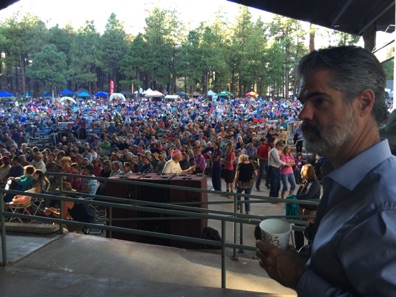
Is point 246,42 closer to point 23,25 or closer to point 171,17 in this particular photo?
point 171,17

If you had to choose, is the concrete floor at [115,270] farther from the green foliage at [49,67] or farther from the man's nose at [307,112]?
the green foliage at [49,67]

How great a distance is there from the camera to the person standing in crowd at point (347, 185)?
109cm

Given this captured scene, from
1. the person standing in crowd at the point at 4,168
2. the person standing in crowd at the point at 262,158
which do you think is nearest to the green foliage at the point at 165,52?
the person standing in crowd at the point at 262,158

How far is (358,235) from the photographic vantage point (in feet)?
3.64

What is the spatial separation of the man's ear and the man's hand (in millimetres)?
554

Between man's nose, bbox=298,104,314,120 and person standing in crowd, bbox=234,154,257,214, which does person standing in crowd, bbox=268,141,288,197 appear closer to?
person standing in crowd, bbox=234,154,257,214

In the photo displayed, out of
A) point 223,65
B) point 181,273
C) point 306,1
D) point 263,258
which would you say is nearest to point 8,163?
point 181,273

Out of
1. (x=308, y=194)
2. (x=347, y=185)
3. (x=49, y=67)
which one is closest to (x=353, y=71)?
(x=347, y=185)

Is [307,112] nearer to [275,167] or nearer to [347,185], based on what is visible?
[347,185]

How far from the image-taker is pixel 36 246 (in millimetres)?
5324

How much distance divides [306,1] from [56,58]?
59.5 m

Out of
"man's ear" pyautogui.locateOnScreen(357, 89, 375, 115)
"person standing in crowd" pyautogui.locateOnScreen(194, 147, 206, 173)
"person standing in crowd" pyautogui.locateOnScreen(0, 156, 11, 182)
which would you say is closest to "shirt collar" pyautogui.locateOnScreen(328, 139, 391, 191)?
"man's ear" pyautogui.locateOnScreen(357, 89, 375, 115)

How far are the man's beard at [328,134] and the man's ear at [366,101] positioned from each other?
0.04m

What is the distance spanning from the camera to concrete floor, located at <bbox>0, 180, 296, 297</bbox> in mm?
4037
